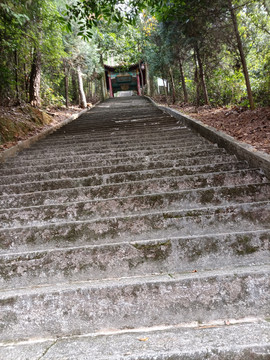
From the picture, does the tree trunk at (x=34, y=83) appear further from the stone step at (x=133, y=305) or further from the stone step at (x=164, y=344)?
the stone step at (x=164, y=344)

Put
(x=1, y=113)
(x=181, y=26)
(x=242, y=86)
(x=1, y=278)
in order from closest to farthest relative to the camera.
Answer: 1. (x=1, y=278)
2. (x=1, y=113)
3. (x=181, y=26)
4. (x=242, y=86)

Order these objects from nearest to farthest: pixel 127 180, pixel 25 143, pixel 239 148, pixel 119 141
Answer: pixel 127 180, pixel 239 148, pixel 119 141, pixel 25 143

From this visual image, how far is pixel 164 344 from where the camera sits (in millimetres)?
1470

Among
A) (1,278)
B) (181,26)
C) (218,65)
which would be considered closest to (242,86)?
(218,65)

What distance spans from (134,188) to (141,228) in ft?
2.73

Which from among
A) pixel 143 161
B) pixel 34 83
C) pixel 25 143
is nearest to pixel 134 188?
pixel 143 161

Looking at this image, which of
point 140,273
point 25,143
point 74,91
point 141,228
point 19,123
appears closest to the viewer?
point 140,273

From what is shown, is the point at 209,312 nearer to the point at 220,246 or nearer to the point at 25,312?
the point at 220,246

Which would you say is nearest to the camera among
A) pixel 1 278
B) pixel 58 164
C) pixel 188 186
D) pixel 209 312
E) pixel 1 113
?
pixel 209 312

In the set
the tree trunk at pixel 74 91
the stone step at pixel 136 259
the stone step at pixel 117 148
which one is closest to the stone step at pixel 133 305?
the stone step at pixel 136 259

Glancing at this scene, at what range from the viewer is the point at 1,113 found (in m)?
7.45

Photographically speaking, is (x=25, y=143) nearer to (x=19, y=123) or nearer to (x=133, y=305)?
(x=19, y=123)

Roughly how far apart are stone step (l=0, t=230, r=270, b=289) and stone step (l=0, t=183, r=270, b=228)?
675 mm

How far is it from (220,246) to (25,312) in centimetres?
150
